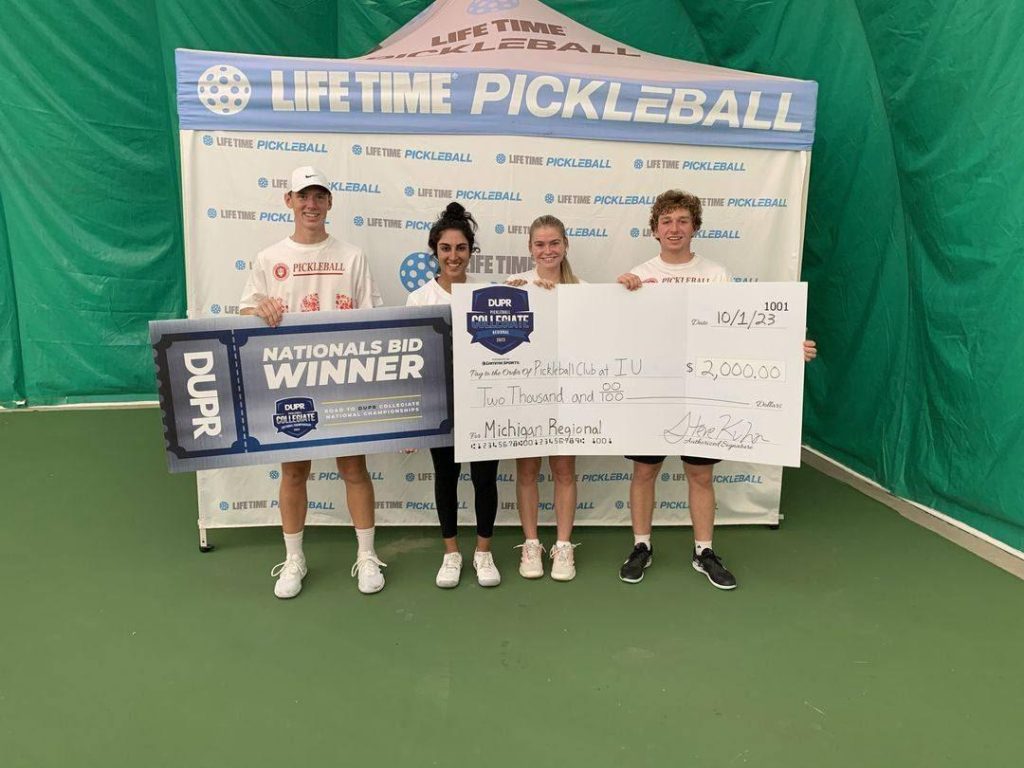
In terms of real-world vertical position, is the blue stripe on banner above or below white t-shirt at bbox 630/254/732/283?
above

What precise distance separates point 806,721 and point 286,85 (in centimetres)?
300

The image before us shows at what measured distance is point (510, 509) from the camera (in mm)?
3242

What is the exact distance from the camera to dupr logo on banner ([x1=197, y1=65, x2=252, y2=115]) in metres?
2.68

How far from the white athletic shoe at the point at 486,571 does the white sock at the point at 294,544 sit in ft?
2.39

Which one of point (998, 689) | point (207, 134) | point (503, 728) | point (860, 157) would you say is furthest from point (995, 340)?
point (207, 134)

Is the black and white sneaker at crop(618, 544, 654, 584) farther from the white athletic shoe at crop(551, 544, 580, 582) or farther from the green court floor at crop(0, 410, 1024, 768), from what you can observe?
the white athletic shoe at crop(551, 544, 580, 582)

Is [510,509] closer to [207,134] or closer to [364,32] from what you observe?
[207,134]

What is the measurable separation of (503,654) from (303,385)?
1213mm

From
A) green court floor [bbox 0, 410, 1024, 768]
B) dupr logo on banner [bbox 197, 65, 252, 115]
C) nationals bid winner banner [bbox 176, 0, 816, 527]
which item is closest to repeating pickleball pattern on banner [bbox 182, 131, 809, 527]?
nationals bid winner banner [bbox 176, 0, 816, 527]

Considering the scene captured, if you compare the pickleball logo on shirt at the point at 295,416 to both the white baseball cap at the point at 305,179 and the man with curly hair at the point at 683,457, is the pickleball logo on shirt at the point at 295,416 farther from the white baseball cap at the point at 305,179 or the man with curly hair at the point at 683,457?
the man with curly hair at the point at 683,457

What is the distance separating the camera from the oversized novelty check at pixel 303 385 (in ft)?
7.71

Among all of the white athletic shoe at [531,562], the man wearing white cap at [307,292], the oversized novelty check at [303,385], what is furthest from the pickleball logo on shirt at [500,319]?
the white athletic shoe at [531,562]

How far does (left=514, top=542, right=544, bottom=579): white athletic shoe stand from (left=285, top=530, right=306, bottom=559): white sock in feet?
3.04

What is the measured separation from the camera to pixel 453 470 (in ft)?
8.43
